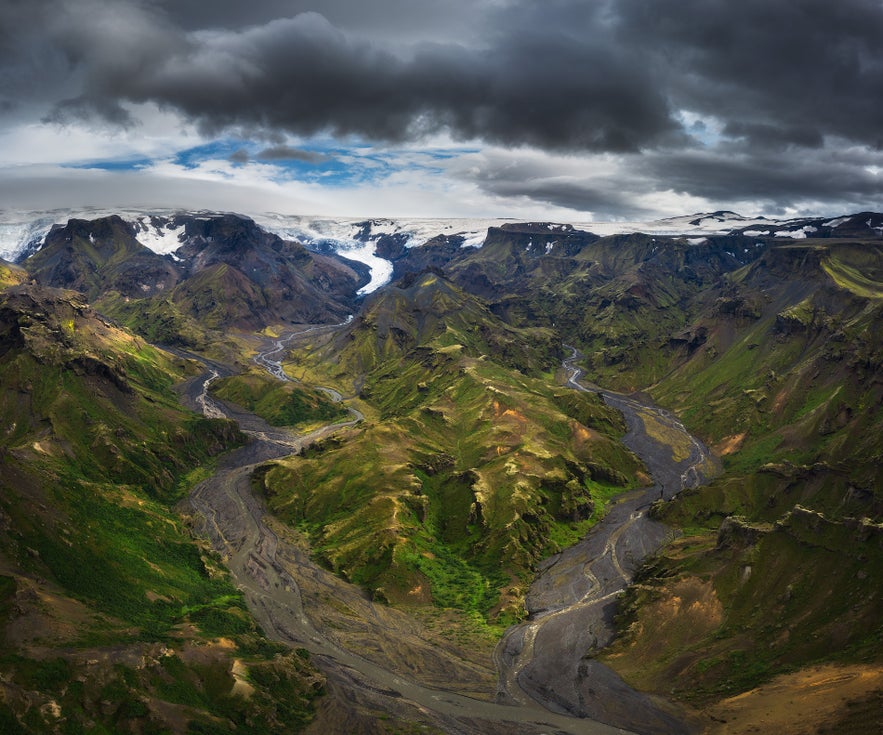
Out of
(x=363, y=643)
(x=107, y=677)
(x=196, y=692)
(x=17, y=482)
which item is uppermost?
(x=17, y=482)

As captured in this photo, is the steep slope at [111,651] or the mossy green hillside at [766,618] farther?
the mossy green hillside at [766,618]

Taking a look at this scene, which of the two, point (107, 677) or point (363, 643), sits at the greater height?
point (107, 677)

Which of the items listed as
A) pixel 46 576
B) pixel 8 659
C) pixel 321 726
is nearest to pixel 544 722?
pixel 321 726

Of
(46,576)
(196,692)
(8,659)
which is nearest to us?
(8,659)

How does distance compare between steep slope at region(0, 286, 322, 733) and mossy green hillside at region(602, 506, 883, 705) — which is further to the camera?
mossy green hillside at region(602, 506, 883, 705)

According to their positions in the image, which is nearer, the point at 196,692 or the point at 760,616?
the point at 196,692

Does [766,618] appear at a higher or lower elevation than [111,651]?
lower

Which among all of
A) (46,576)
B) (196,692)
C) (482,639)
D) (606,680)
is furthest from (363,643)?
(46,576)

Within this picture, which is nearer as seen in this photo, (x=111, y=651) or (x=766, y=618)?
(x=111, y=651)

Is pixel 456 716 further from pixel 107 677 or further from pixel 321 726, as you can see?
pixel 107 677

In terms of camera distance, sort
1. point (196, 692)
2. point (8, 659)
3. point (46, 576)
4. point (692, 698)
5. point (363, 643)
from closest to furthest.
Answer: point (8, 659) < point (196, 692) < point (692, 698) < point (46, 576) < point (363, 643)
